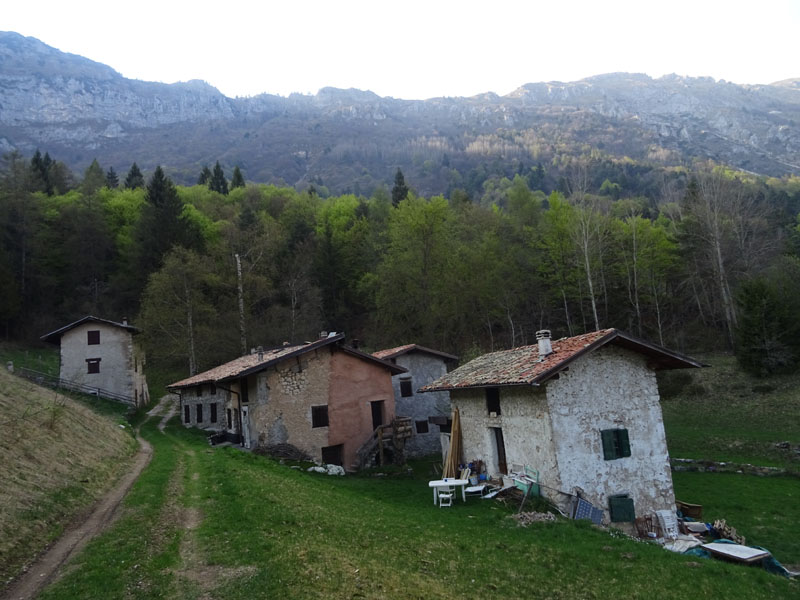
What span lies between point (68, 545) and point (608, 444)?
1568 cm

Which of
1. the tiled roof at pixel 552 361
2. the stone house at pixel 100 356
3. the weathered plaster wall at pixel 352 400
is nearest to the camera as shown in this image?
the tiled roof at pixel 552 361

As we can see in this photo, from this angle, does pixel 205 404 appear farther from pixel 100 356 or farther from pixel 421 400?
pixel 421 400

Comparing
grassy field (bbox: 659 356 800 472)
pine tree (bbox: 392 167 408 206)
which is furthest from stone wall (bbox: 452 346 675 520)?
pine tree (bbox: 392 167 408 206)

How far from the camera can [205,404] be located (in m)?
34.9

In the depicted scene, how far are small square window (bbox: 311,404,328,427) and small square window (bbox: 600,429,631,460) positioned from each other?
44.9ft

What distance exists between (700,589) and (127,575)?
11541mm

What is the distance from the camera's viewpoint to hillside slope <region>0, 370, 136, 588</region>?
9.96 metres

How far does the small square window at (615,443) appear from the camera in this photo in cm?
1778

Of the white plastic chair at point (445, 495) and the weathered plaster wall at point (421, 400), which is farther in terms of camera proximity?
the weathered plaster wall at point (421, 400)

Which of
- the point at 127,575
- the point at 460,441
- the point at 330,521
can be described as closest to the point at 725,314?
the point at 460,441

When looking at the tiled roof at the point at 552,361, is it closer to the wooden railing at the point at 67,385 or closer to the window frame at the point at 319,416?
the window frame at the point at 319,416

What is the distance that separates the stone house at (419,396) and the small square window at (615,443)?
50.7ft

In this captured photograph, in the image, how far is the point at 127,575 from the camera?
872 centimetres

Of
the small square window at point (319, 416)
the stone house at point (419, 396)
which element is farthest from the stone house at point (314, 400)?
the stone house at point (419, 396)
